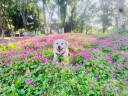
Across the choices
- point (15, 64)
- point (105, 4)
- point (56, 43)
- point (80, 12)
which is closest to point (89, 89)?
point (56, 43)

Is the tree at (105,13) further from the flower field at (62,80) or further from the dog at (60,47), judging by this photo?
the dog at (60,47)

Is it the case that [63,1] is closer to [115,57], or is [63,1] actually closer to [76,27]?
[76,27]

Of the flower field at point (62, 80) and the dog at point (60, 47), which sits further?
the dog at point (60, 47)

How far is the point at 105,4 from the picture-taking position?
1078 inches

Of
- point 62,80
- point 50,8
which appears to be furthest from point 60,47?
point 50,8

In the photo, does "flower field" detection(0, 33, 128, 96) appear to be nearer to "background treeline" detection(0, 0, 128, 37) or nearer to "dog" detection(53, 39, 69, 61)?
"dog" detection(53, 39, 69, 61)

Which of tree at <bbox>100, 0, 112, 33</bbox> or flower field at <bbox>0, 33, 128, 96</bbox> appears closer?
flower field at <bbox>0, 33, 128, 96</bbox>

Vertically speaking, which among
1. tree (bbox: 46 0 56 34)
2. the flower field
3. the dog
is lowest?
the flower field

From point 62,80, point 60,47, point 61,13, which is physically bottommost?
point 62,80

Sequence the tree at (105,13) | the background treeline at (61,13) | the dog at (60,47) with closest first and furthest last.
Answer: the dog at (60,47) < the background treeline at (61,13) < the tree at (105,13)

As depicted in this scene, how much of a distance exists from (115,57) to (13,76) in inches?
206

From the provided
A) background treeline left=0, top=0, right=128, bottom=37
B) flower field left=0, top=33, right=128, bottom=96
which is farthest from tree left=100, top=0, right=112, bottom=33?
flower field left=0, top=33, right=128, bottom=96

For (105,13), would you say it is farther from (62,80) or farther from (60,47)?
(62,80)

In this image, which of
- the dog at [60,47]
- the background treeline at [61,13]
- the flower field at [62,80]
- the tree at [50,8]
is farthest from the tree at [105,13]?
the dog at [60,47]
